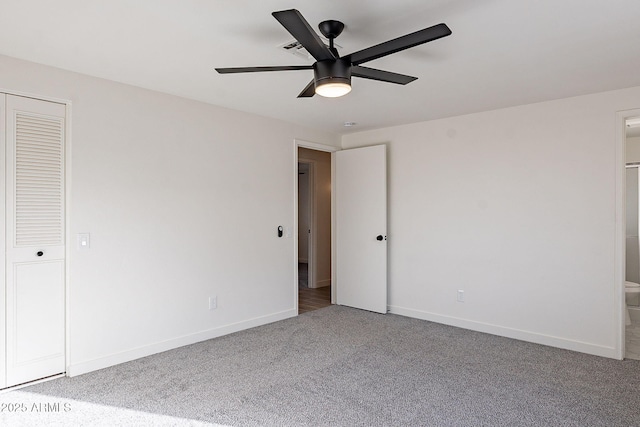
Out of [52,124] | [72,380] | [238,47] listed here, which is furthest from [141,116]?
[72,380]

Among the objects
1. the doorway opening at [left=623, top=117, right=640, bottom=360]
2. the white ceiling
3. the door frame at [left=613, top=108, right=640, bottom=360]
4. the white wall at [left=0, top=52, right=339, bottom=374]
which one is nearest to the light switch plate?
the white wall at [left=0, top=52, right=339, bottom=374]

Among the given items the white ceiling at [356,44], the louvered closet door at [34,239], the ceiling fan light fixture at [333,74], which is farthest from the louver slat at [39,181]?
the ceiling fan light fixture at [333,74]

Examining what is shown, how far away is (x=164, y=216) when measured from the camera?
3523 millimetres

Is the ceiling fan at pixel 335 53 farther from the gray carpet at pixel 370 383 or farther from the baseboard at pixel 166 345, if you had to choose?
the baseboard at pixel 166 345

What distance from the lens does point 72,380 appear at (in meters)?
2.89

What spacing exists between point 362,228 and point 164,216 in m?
2.46

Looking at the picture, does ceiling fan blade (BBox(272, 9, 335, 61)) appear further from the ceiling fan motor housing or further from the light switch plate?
the light switch plate

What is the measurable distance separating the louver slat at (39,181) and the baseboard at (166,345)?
0.99m

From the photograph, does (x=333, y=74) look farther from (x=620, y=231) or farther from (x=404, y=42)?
(x=620, y=231)

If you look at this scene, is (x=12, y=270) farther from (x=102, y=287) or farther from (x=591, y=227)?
(x=591, y=227)

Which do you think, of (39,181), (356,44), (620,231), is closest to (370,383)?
(356,44)

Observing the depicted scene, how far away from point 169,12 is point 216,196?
206 centimetres

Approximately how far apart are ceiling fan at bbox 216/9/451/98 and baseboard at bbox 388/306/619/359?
2884mm

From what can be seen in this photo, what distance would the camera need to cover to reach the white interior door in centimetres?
481
